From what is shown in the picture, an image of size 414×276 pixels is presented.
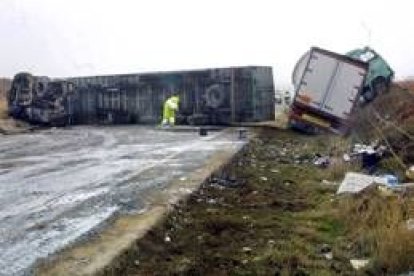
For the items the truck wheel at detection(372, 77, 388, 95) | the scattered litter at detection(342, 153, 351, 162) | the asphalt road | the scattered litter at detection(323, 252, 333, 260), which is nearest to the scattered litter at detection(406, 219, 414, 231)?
the scattered litter at detection(323, 252, 333, 260)

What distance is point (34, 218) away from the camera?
8.46 metres

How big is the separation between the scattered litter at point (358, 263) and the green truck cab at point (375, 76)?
15.7 meters

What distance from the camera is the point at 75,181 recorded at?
11641mm

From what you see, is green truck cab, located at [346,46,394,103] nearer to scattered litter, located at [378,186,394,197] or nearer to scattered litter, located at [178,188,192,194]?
scattered litter, located at [178,188,192,194]

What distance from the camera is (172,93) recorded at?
29078mm

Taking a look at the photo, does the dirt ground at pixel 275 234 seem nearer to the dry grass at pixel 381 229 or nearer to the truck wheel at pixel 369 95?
the dry grass at pixel 381 229

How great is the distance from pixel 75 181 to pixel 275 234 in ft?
15.3

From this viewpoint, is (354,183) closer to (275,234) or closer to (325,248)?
(275,234)

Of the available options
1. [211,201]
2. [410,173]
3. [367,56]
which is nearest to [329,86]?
[367,56]

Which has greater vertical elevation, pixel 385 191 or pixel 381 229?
pixel 385 191

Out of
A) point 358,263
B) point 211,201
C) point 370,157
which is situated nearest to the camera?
point 358,263

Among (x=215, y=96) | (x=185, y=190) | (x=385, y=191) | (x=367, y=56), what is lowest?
(x=185, y=190)

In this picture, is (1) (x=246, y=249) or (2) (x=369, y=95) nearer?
(1) (x=246, y=249)

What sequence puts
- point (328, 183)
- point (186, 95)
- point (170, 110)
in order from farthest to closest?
point (186, 95)
point (170, 110)
point (328, 183)
